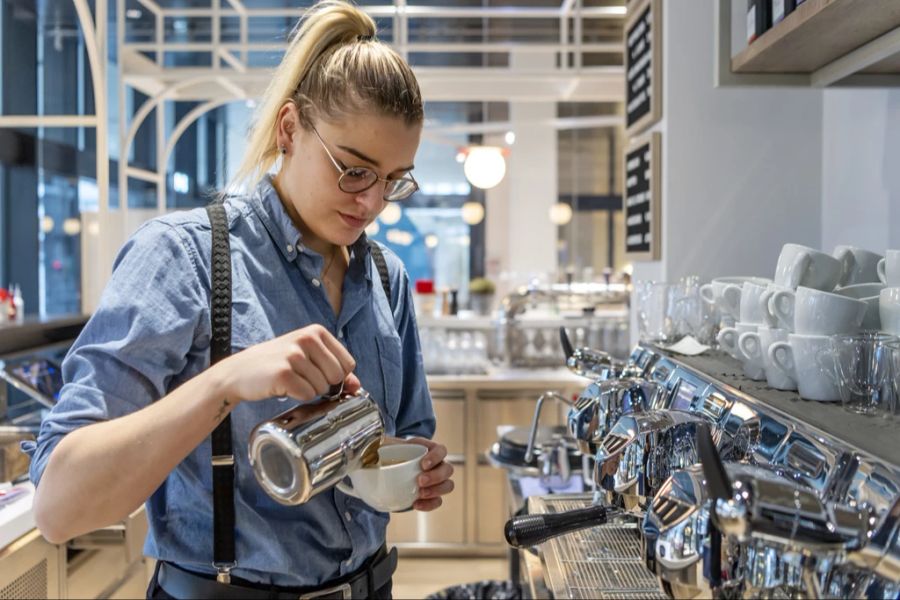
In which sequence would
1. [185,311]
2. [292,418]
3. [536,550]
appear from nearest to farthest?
[292,418] < [185,311] < [536,550]

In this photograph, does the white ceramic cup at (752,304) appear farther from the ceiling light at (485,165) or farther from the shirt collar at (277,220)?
the ceiling light at (485,165)

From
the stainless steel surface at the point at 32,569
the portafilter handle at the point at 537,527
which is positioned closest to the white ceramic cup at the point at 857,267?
the portafilter handle at the point at 537,527

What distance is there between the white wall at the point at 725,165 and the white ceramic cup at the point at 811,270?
0.92 metres

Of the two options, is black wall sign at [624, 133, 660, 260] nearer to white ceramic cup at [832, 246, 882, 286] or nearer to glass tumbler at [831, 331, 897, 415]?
white ceramic cup at [832, 246, 882, 286]

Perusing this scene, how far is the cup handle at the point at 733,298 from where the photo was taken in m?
1.73

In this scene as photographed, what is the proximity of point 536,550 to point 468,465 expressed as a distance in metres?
3.06

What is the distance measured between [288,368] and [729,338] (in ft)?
3.53

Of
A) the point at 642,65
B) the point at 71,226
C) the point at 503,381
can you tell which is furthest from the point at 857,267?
the point at 71,226

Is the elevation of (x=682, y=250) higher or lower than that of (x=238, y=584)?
higher

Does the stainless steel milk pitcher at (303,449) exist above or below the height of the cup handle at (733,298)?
below

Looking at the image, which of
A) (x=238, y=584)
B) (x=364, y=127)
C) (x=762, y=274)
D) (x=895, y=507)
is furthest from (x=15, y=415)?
(x=895, y=507)

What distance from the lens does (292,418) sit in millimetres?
878

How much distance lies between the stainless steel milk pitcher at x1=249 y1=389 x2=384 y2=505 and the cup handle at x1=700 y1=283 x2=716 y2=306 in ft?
3.98

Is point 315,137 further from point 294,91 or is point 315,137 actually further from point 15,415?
point 15,415
